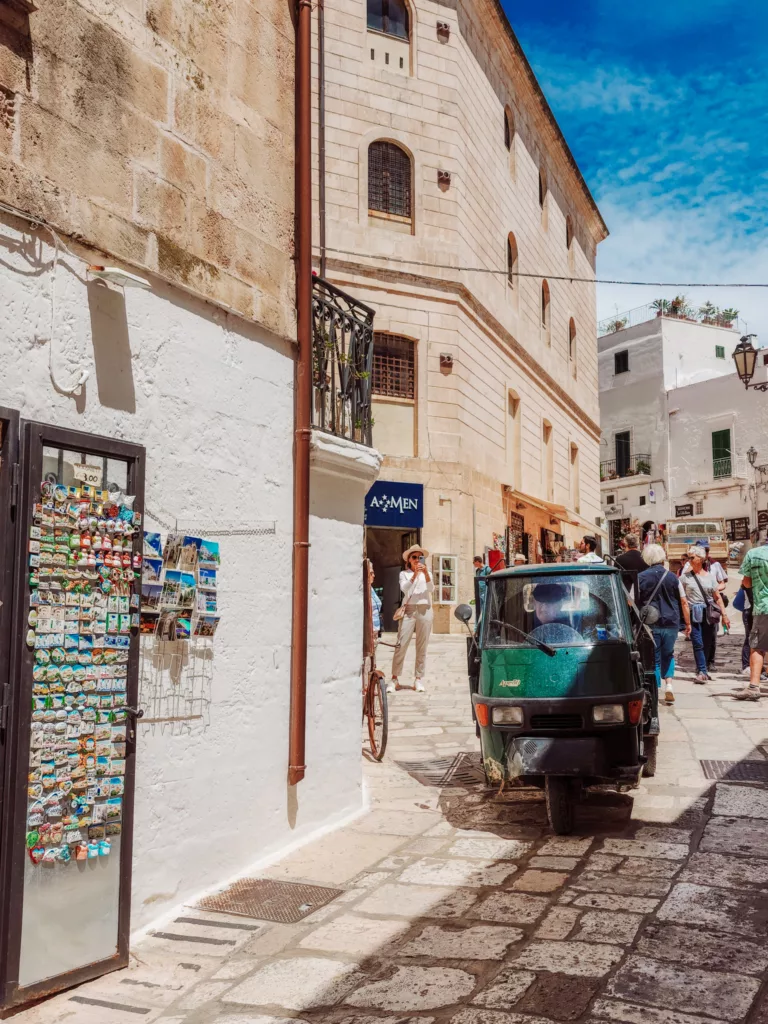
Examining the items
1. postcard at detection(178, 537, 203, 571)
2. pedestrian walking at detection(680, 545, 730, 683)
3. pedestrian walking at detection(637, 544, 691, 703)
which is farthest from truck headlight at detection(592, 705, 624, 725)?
pedestrian walking at detection(680, 545, 730, 683)

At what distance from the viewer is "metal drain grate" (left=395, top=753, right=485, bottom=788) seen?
25.6ft

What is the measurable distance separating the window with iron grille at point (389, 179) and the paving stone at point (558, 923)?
18.2 m

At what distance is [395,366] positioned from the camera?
20.8 metres

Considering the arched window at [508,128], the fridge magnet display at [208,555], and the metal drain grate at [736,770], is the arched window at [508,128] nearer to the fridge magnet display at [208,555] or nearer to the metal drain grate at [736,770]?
the metal drain grate at [736,770]

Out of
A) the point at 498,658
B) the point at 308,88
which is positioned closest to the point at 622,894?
the point at 498,658

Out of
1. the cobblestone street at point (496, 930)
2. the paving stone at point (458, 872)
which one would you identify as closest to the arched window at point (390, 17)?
the cobblestone street at point (496, 930)

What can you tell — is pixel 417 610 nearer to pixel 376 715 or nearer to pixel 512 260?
pixel 376 715

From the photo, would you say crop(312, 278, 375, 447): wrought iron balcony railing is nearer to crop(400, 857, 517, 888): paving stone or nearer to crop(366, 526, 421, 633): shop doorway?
crop(400, 857, 517, 888): paving stone

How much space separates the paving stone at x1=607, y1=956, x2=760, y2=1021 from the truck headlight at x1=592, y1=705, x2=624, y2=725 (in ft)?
7.32

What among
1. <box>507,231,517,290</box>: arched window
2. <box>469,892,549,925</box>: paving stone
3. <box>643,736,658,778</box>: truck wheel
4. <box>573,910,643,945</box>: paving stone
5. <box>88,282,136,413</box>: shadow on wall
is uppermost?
<box>507,231,517,290</box>: arched window

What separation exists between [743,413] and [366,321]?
36.7 metres

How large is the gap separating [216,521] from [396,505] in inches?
583

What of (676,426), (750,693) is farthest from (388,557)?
(676,426)

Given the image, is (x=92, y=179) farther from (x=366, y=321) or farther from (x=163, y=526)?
(x=366, y=321)
